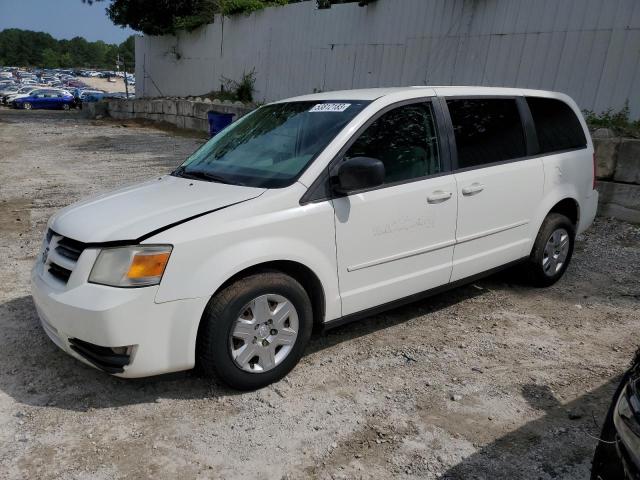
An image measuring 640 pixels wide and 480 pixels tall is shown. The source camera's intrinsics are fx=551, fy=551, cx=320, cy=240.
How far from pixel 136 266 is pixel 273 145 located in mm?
1400

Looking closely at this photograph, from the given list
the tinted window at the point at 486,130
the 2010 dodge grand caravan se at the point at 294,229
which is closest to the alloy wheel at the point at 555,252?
the 2010 dodge grand caravan se at the point at 294,229

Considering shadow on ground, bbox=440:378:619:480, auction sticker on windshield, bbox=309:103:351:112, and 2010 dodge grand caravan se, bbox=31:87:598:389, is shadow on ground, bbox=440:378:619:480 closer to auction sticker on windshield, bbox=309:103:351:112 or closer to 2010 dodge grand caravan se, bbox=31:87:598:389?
2010 dodge grand caravan se, bbox=31:87:598:389

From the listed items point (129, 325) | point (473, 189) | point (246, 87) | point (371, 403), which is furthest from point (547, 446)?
point (246, 87)

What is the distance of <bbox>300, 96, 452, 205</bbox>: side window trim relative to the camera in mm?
3326

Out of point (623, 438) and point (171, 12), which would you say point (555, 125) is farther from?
point (171, 12)

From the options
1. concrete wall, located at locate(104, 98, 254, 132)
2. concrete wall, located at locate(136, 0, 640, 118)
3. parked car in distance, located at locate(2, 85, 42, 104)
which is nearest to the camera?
concrete wall, located at locate(136, 0, 640, 118)

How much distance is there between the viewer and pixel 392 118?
12.3ft

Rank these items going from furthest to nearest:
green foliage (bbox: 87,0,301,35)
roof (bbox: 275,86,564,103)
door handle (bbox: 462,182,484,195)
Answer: green foliage (bbox: 87,0,301,35) < door handle (bbox: 462,182,484,195) < roof (bbox: 275,86,564,103)

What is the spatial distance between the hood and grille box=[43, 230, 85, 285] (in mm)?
48

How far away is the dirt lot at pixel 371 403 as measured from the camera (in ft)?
8.83

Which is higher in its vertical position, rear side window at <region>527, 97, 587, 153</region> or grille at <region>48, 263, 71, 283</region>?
rear side window at <region>527, 97, 587, 153</region>

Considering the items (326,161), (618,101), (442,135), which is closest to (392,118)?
(442,135)

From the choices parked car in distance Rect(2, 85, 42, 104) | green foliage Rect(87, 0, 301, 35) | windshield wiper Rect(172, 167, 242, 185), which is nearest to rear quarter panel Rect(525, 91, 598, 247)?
windshield wiper Rect(172, 167, 242, 185)

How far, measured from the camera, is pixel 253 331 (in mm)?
3150
